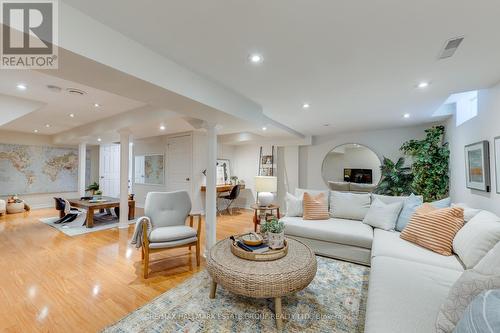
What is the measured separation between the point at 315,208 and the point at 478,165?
2040 mm

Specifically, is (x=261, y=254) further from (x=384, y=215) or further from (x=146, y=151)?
(x=146, y=151)

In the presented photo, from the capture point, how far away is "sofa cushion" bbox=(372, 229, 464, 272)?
1.87m

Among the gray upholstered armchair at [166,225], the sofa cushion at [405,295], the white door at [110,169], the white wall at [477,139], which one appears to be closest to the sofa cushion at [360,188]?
the white wall at [477,139]

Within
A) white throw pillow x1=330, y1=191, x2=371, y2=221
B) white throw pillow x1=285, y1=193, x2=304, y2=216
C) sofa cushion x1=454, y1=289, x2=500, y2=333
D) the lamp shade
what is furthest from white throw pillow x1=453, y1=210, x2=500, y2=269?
the lamp shade

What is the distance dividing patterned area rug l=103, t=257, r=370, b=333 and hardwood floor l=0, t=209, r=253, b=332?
22cm

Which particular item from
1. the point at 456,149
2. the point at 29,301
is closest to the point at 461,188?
the point at 456,149

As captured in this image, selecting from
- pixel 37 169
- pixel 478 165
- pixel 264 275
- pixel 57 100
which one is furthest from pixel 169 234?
pixel 37 169

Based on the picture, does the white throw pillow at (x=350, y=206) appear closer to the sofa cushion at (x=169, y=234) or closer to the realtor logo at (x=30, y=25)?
the sofa cushion at (x=169, y=234)

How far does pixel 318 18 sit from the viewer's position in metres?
1.43

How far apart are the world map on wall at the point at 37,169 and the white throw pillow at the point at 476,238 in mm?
9318

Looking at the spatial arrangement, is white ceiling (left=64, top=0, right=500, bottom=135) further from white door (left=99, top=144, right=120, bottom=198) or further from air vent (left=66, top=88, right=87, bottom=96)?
white door (left=99, top=144, right=120, bottom=198)

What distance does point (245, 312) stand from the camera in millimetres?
1834

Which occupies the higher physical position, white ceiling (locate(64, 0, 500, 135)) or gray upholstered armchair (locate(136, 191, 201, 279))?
white ceiling (locate(64, 0, 500, 135))

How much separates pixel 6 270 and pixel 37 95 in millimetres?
2405
